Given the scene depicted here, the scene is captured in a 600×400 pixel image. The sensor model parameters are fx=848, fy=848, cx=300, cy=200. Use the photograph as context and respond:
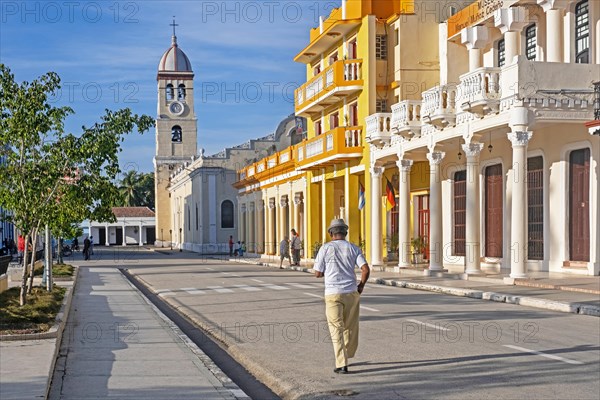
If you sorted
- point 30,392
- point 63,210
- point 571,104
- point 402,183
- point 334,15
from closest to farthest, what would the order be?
point 30,392, point 63,210, point 571,104, point 402,183, point 334,15

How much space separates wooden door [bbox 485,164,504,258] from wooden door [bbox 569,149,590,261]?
4.16m

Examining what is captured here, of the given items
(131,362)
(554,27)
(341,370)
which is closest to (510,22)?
(554,27)

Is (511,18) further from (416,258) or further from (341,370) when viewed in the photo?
(341,370)

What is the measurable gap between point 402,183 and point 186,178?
60216 millimetres

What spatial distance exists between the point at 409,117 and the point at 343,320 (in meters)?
21.3

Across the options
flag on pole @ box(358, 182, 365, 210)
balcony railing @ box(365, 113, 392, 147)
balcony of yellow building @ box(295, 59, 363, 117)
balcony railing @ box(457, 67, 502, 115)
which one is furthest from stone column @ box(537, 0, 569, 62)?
flag on pole @ box(358, 182, 365, 210)

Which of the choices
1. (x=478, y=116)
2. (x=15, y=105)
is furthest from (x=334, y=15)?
(x=15, y=105)

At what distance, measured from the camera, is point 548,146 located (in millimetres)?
26250

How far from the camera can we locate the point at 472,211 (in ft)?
85.7

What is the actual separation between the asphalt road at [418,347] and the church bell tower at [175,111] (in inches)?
3162

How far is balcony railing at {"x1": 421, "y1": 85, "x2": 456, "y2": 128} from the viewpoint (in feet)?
87.6

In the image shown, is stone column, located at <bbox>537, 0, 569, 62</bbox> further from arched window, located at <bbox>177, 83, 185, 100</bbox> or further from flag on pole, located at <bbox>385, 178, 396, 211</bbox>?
arched window, located at <bbox>177, 83, 185, 100</bbox>

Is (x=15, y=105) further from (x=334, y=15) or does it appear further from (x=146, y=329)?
(x=334, y=15)

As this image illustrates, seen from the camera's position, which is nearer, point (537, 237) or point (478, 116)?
point (478, 116)
